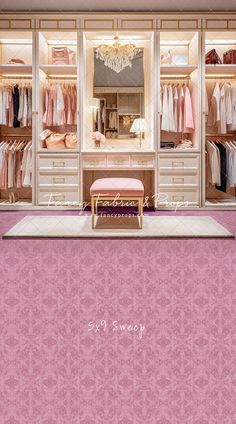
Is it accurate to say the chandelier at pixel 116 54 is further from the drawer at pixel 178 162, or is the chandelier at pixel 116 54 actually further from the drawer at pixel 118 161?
the drawer at pixel 178 162

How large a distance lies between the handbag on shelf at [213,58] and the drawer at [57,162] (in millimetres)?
2161

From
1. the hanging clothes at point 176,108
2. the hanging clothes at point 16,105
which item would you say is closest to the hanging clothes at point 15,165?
the hanging clothes at point 16,105

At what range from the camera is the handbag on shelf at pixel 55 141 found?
616 cm

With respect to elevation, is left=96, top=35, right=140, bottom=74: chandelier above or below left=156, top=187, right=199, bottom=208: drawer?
above

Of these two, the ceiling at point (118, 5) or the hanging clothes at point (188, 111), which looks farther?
the hanging clothes at point (188, 111)

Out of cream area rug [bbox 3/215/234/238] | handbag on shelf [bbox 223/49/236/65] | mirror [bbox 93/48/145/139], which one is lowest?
cream area rug [bbox 3/215/234/238]

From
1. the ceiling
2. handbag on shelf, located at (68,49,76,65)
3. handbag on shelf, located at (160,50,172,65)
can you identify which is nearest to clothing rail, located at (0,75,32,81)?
handbag on shelf, located at (68,49,76,65)

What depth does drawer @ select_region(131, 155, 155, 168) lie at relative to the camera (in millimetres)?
6023

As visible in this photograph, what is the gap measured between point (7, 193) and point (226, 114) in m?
3.25

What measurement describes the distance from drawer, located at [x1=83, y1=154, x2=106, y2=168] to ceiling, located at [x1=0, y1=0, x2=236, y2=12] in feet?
6.14

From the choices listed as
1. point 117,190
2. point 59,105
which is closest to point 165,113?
point 59,105

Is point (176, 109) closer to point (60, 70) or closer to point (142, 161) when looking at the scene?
point (142, 161)

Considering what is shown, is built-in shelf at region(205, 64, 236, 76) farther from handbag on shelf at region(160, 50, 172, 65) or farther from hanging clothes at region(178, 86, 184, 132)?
handbag on shelf at region(160, 50, 172, 65)

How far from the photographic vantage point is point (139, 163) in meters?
6.04
